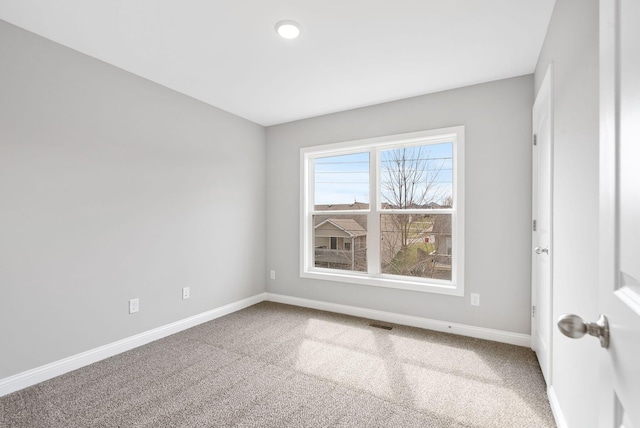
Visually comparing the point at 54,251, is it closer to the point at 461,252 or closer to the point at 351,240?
the point at 351,240

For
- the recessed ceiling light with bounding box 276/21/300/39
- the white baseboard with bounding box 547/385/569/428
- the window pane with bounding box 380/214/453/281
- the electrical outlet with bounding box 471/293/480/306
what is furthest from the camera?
the window pane with bounding box 380/214/453/281

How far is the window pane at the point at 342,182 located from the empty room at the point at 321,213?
0.03 metres

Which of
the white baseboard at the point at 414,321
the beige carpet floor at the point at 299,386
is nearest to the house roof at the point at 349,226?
the white baseboard at the point at 414,321

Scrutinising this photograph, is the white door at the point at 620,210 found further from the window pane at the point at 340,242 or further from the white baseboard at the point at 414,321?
the window pane at the point at 340,242

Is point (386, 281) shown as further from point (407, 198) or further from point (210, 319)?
point (210, 319)

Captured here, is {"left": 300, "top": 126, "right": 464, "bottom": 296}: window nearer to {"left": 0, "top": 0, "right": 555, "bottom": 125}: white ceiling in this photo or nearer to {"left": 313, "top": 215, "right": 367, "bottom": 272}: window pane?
{"left": 313, "top": 215, "right": 367, "bottom": 272}: window pane

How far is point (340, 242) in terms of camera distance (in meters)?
4.00

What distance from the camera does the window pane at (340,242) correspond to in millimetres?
3824

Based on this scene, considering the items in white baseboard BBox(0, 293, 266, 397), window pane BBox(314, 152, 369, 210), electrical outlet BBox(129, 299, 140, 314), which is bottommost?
white baseboard BBox(0, 293, 266, 397)

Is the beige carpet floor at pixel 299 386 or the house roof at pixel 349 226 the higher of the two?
the house roof at pixel 349 226

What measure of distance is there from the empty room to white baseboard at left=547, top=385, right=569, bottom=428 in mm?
32

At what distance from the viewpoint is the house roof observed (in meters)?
3.83

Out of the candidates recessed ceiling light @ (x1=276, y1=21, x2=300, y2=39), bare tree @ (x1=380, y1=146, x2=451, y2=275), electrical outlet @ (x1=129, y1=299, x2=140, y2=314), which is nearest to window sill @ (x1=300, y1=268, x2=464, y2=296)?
bare tree @ (x1=380, y1=146, x2=451, y2=275)

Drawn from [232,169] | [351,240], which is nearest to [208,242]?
[232,169]
